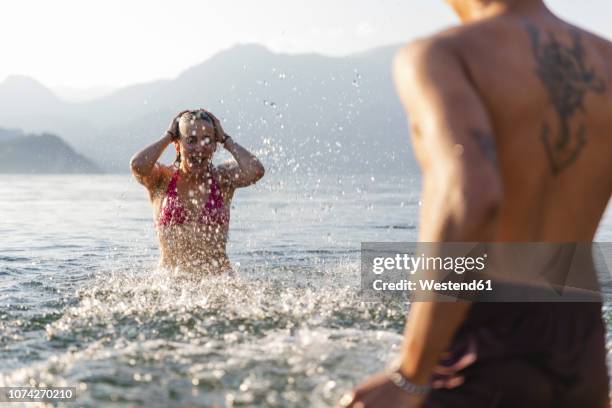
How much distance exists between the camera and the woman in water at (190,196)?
6812 millimetres

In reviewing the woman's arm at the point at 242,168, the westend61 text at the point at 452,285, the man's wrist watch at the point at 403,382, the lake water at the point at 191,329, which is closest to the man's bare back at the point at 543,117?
the westend61 text at the point at 452,285

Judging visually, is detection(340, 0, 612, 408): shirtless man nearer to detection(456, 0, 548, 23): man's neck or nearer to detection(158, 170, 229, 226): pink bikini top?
detection(456, 0, 548, 23): man's neck

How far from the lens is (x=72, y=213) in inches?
781

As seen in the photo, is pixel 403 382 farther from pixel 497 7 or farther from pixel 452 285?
pixel 497 7

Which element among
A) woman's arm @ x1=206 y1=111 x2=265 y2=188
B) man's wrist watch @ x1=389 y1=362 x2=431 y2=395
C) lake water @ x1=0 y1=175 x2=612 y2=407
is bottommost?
lake water @ x1=0 y1=175 x2=612 y2=407

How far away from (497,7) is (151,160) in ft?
17.3

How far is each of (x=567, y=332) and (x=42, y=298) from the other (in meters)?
5.51

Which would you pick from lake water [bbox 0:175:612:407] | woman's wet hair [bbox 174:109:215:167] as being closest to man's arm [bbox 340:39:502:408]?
lake water [bbox 0:175:612:407]

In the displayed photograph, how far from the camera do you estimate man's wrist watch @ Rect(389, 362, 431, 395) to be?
174 cm

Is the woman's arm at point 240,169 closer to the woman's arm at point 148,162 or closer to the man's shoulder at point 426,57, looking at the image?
the woman's arm at point 148,162

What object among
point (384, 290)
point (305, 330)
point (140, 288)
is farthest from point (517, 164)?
point (140, 288)

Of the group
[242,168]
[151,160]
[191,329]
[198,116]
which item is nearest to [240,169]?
[242,168]

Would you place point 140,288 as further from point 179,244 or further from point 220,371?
point 220,371

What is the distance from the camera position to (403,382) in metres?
1.74
